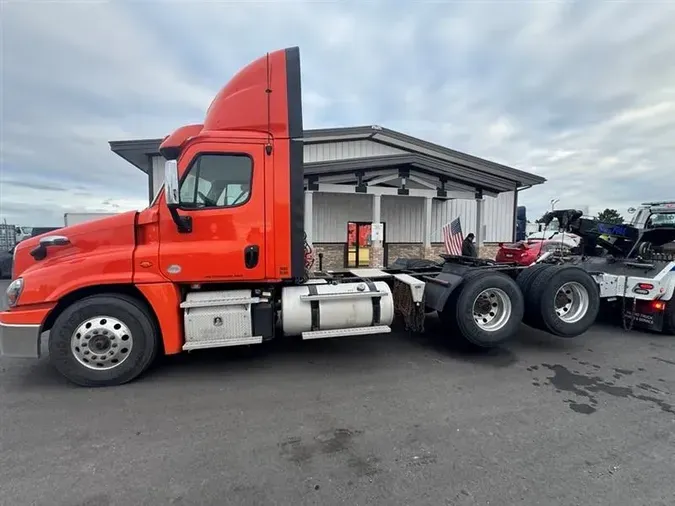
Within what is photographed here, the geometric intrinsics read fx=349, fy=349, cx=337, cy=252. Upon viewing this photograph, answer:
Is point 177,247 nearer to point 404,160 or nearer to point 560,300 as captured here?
point 560,300

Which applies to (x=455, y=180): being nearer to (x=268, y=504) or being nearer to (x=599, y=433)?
(x=599, y=433)

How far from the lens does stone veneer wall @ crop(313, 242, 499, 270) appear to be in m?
14.3

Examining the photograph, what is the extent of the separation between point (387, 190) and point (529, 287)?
779 centimetres

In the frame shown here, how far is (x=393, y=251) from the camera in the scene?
50.7 feet

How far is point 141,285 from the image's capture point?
394 cm

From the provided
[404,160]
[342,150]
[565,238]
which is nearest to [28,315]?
[404,160]

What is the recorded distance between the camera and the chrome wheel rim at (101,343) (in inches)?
150

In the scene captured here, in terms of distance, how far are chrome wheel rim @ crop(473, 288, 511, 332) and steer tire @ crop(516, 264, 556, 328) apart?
1.56 ft

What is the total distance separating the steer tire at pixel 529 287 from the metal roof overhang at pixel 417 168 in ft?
23.4

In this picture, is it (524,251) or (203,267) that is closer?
(203,267)

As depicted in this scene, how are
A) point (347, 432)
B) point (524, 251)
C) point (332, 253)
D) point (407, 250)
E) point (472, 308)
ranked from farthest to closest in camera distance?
point (407, 250)
point (332, 253)
point (524, 251)
point (472, 308)
point (347, 432)

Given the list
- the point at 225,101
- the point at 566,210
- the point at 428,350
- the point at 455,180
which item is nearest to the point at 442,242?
the point at 455,180

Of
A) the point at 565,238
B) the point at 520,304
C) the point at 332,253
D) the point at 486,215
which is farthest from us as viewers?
the point at 486,215

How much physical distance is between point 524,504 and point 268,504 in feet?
5.34
